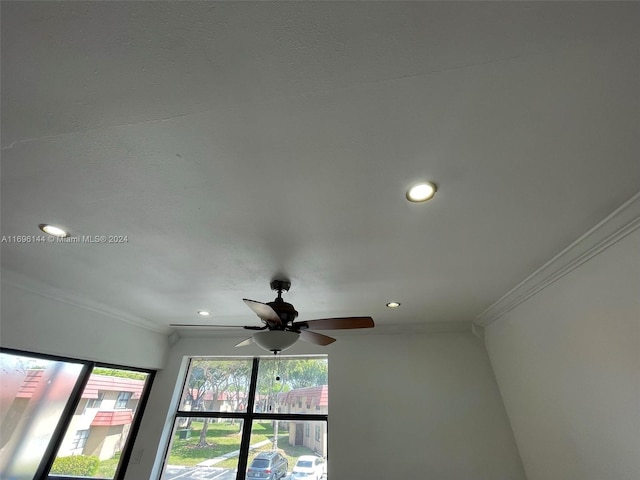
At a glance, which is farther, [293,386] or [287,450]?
[293,386]

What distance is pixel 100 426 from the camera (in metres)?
3.03

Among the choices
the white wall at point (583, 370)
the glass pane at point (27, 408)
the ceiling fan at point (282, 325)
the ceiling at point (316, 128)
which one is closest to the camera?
the ceiling at point (316, 128)

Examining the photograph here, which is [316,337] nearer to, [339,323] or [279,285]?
[339,323]

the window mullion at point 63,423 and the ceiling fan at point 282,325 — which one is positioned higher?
the ceiling fan at point 282,325

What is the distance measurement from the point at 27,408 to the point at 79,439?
677 mm

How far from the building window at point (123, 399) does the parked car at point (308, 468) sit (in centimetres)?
213

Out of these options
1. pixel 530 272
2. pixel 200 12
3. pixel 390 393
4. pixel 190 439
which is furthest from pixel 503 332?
pixel 190 439

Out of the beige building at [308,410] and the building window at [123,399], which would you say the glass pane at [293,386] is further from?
the building window at [123,399]

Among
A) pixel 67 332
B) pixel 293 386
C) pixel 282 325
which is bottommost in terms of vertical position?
pixel 293 386

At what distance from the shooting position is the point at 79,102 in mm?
937

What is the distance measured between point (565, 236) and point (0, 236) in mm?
3421

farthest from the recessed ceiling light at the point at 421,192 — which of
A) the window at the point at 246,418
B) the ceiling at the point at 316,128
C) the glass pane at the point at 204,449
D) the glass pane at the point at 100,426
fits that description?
the glass pane at the point at 100,426

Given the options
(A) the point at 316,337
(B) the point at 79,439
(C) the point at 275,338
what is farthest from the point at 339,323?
(B) the point at 79,439

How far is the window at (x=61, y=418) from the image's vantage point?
2357 millimetres
